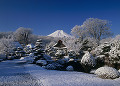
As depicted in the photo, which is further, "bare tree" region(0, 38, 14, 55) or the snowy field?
"bare tree" region(0, 38, 14, 55)

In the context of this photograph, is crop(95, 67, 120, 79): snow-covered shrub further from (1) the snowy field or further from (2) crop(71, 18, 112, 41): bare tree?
(2) crop(71, 18, 112, 41): bare tree

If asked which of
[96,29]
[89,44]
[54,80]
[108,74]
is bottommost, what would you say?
[54,80]

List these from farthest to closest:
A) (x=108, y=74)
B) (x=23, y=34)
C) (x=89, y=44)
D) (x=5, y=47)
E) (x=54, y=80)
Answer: (x=23, y=34), (x=5, y=47), (x=89, y=44), (x=108, y=74), (x=54, y=80)

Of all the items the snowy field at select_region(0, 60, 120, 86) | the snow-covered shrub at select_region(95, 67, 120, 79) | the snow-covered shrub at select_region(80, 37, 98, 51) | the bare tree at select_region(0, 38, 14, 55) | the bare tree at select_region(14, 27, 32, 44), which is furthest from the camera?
the bare tree at select_region(14, 27, 32, 44)

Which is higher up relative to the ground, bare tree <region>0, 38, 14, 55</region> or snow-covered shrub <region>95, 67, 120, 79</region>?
bare tree <region>0, 38, 14, 55</region>

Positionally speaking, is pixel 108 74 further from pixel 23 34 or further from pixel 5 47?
pixel 23 34

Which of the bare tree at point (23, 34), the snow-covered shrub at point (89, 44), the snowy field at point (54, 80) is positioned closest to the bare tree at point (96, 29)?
the snow-covered shrub at point (89, 44)

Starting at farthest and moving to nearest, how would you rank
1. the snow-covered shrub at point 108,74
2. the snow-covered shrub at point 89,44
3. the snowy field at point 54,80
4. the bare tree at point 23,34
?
1. the bare tree at point 23,34
2. the snow-covered shrub at point 89,44
3. the snow-covered shrub at point 108,74
4. the snowy field at point 54,80

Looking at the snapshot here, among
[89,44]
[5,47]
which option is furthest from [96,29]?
[5,47]

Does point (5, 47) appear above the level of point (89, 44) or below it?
below

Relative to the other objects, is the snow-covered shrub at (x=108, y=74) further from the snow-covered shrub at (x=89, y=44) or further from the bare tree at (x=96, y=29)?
the bare tree at (x=96, y=29)

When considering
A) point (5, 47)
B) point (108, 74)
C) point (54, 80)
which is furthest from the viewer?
point (5, 47)

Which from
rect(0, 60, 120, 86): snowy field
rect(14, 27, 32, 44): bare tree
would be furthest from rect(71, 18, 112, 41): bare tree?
rect(14, 27, 32, 44): bare tree

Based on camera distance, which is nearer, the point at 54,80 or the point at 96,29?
the point at 54,80
